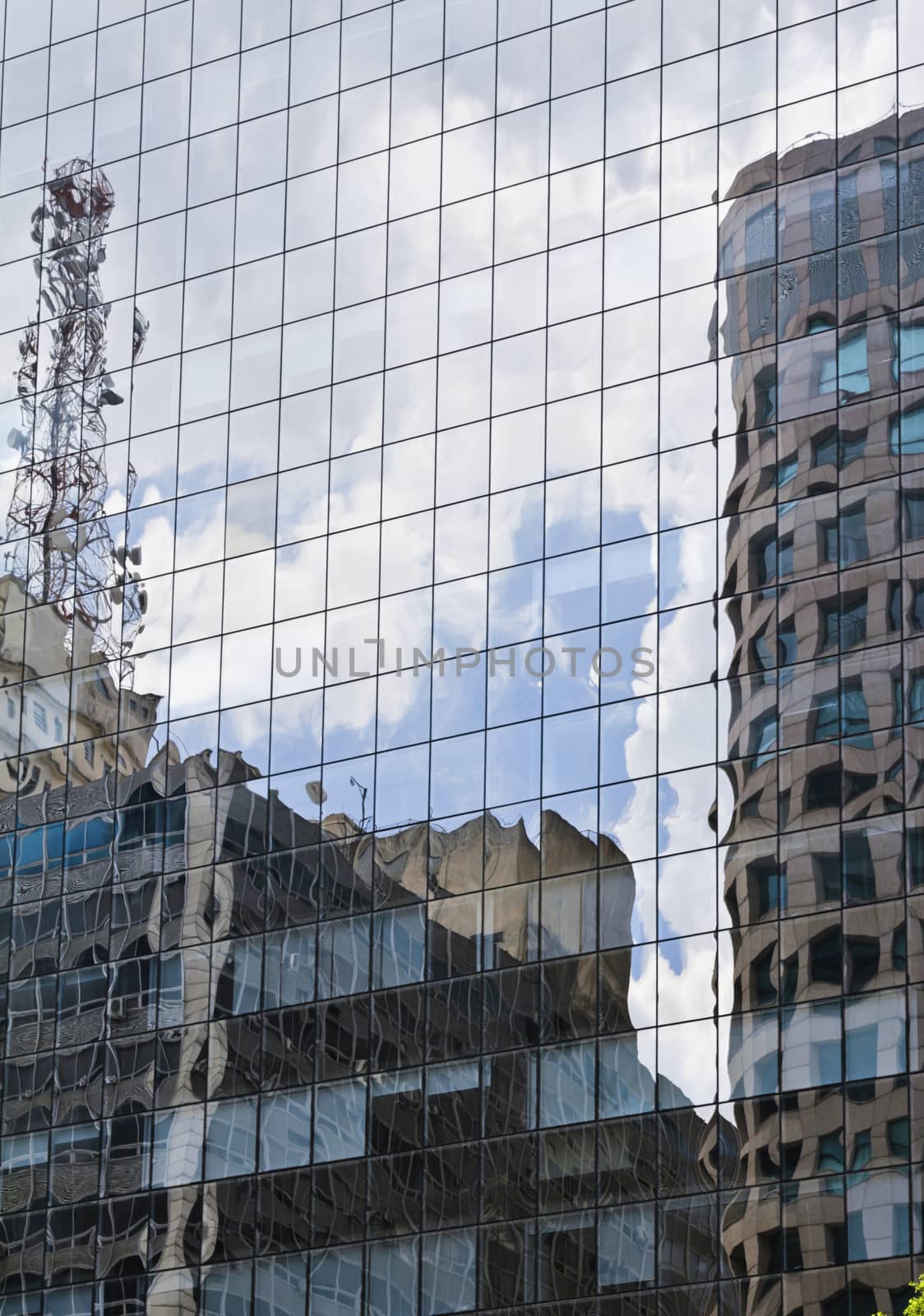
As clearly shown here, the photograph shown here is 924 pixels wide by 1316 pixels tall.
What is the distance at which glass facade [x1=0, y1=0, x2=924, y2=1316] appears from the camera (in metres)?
55.5

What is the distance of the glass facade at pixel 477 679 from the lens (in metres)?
55.5

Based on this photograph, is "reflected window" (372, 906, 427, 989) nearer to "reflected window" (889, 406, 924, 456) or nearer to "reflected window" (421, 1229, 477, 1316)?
"reflected window" (421, 1229, 477, 1316)

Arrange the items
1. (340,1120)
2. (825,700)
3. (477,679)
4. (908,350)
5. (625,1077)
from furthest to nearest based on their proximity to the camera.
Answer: (477,679) < (340,1120) < (908,350) < (825,700) < (625,1077)

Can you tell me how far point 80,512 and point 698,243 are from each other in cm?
2136

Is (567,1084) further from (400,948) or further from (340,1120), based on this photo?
(340,1120)

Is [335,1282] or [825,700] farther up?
[825,700]

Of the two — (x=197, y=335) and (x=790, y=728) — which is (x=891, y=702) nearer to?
(x=790, y=728)

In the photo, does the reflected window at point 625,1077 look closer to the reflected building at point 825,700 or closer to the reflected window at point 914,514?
the reflected building at point 825,700

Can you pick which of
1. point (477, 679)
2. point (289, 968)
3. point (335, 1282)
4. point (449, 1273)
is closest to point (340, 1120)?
point (335, 1282)

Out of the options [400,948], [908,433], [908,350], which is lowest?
[400,948]

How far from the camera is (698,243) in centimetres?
6266

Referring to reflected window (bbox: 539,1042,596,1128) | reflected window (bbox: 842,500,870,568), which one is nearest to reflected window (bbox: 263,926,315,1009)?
reflected window (bbox: 539,1042,596,1128)

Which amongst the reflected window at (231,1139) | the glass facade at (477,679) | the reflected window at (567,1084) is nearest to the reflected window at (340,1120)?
the glass facade at (477,679)

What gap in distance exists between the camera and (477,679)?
62344 mm
